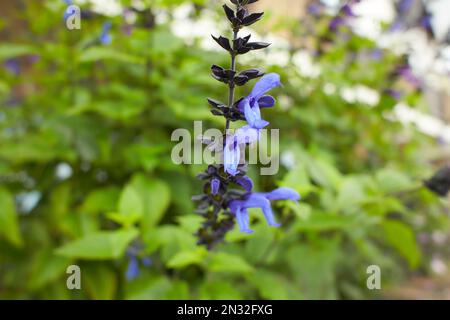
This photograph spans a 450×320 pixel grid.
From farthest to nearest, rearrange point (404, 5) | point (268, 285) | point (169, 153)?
1. point (404, 5)
2. point (169, 153)
3. point (268, 285)

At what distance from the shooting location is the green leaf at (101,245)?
149cm

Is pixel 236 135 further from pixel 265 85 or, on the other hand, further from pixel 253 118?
pixel 265 85

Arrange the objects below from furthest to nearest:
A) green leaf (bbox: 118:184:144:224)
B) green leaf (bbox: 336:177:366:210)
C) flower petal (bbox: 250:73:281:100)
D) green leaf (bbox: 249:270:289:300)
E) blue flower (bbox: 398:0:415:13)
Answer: blue flower (bbox: 398:0:415:13) < green leaf (bbox: 336:177:366:210) < green leaf (bbox: 118:184:144:224) < green leaf (bbox: 249:270:289:300) < flower petal (bbox: 250:73:281:100)

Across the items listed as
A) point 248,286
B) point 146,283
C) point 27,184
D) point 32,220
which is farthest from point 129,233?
point 27,184

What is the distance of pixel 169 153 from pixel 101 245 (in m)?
0.64

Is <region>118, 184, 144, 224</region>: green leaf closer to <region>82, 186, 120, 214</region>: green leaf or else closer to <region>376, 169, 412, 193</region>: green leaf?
<region>82, 186, 120, 214</region>: green leaf

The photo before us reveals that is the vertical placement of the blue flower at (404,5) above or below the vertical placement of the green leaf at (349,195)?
above

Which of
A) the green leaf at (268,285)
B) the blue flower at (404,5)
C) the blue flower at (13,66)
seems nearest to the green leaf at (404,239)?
the green leaf at (268,285)

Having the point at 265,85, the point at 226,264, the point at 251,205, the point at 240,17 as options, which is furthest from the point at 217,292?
the point at 240,17

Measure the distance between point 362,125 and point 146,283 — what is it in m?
1.78

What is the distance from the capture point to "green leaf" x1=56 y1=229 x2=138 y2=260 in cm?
149

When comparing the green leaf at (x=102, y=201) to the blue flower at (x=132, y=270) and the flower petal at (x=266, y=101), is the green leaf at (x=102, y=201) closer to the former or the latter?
the blue flower at (x=132, y=270)

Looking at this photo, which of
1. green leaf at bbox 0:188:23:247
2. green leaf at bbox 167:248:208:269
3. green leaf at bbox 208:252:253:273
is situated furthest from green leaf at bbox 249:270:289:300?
green leaf at bbox 0:188:23:247

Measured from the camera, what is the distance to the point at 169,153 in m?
2.09
